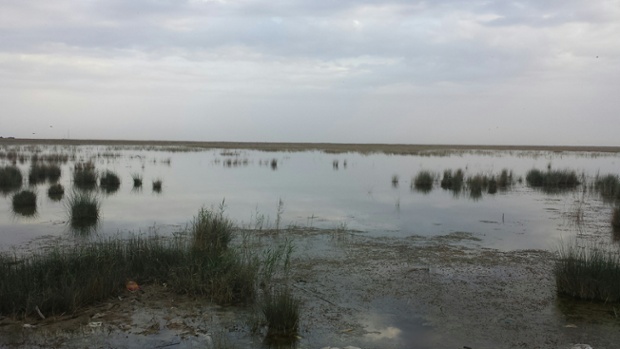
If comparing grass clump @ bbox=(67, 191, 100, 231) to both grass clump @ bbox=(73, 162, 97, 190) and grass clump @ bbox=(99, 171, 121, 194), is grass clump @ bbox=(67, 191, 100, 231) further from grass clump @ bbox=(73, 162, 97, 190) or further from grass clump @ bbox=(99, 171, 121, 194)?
grass clump @ bbox=(73, 162, 97, 190)

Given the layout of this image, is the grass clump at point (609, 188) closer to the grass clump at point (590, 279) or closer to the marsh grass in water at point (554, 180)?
the marsh grass in water at point (554, 180)

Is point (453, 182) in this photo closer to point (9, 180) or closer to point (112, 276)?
point (112, 276)

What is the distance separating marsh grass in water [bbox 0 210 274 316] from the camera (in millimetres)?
5562

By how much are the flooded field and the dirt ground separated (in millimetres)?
22

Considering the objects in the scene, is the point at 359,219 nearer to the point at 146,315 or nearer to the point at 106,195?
the point at 146,315

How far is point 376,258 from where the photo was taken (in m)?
8.84

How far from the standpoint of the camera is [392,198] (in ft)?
59.8

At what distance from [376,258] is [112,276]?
4497 millimetres

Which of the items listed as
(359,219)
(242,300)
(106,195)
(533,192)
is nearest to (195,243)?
(242,300)

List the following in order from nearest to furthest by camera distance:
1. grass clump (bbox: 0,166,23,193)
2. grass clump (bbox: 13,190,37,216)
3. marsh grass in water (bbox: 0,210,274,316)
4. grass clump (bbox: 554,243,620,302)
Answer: marsh grass in water (bbox: 0,210,274,316)
grass clump (bbox: 554,243,620,302)
grass clump (bbox: 13,190,37,216)
grass clump (bbox: 0,166,23,193)

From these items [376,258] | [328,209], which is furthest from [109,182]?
[376,258]

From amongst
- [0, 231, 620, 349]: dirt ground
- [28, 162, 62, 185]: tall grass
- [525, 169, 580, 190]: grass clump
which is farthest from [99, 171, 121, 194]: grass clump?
[525, 169, 580, 190]: grass clump

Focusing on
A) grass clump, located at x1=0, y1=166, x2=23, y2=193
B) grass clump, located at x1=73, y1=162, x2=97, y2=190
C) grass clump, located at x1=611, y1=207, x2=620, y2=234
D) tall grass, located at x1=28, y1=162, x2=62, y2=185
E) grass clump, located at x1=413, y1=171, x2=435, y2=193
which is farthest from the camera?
grass clump, located at x1=413, y1=171, x2=435, y2=193

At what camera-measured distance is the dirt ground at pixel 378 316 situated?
16.9 feet
